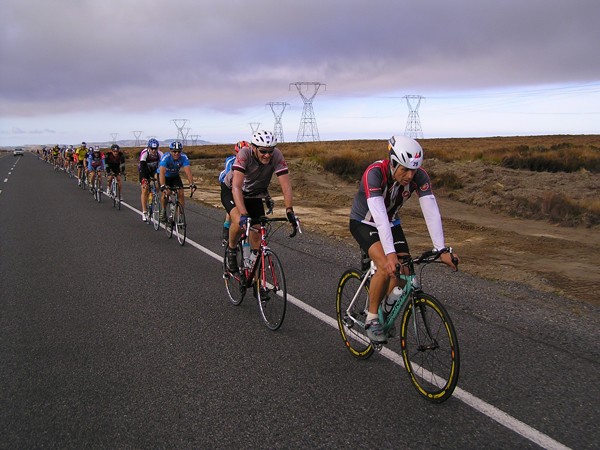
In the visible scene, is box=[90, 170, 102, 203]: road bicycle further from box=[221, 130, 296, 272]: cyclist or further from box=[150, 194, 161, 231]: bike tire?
box=[221, 130, 296, 272]: cyclist

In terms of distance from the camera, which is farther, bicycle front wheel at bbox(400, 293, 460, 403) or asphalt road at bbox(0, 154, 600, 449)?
bicycle front wheel at bbox(400, 293, 460, 403)

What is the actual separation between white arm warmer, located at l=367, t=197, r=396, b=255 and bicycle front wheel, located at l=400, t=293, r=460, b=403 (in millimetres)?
445

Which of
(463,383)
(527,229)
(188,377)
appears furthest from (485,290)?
(527,229)

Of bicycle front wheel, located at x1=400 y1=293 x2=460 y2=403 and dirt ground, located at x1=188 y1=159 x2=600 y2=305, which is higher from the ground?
bicycle front wheel, located at x1=400 y1=293 x2=460 y2=403

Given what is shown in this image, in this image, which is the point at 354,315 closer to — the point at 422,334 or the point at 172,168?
the point at 422,334

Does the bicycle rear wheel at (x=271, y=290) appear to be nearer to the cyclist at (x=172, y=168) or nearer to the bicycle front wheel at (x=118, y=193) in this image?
the cyclist at (x=172, y=168)

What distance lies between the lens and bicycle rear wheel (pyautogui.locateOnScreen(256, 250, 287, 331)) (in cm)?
525

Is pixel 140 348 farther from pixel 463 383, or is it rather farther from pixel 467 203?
pixel 467 203

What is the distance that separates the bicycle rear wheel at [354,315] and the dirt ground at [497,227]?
3.72m

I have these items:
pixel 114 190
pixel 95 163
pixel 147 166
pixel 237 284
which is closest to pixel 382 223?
pixel 237 284

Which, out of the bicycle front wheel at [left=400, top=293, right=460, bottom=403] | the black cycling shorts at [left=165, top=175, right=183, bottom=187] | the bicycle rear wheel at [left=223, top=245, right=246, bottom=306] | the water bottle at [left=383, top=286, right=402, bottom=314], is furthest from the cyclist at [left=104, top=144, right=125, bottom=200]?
the bicycle front wheel at [left=400, top=293, right=460, bottom=403]

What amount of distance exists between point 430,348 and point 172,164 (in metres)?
8.10

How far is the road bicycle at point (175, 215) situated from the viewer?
1036 cm

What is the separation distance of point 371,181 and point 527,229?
10.6 metres
